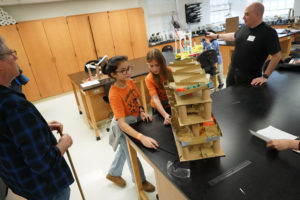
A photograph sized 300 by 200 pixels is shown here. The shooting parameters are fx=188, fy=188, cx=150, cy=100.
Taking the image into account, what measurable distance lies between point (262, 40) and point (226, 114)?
1.31 meters

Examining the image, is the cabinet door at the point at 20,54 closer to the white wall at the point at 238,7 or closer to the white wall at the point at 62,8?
the white wall at the point at 62,8

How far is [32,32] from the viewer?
4.93m

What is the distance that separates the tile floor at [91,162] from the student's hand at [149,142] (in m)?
0.81

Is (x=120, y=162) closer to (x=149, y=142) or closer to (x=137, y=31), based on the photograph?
(x=149, y=142)

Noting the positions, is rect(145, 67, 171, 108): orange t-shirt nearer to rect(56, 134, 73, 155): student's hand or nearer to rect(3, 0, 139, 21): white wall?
rect(56, 134, 73, 155): student's hand

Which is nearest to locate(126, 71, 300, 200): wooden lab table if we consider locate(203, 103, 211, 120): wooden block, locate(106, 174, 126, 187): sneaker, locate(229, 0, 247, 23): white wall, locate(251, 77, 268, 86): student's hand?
locate(251, 77, 268, 86): student's hand

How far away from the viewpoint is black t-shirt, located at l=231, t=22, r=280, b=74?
2186 millimetres

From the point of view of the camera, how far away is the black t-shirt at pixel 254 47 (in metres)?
2.19

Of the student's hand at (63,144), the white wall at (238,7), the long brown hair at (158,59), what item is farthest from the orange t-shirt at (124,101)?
the white wall at (238,7)

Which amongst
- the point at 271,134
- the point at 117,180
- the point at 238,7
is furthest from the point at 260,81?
the point at 238,7

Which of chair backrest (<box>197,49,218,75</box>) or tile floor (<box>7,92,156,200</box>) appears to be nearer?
tile floor (<box>7,92,156,200</box>)

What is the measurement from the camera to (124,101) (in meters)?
1.62

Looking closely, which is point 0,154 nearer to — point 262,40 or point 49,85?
point 262,40

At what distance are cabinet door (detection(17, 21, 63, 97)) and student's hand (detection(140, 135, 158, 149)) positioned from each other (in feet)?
16.5
